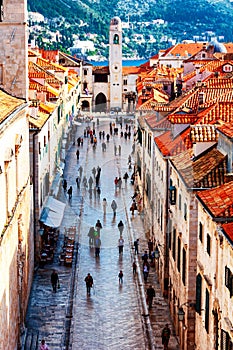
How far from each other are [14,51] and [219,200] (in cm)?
1626

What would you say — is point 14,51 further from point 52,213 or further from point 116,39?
point 116,39

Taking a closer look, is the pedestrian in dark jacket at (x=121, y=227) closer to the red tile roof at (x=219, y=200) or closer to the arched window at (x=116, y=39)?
the red tile roof at (x=219, y=200)

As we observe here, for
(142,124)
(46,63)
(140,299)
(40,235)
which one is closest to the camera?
(140,299)

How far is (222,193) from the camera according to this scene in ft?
85.8

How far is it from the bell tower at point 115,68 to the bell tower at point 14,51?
97.0 m

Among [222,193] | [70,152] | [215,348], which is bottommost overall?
[70,152]

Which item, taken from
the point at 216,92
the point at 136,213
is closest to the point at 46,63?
the point at 136,213

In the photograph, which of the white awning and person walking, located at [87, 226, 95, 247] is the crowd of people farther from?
the white awning

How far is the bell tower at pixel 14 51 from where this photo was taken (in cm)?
3822

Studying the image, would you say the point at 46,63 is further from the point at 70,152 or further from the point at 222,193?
the point at 222,193

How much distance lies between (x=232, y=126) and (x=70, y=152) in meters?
53.6

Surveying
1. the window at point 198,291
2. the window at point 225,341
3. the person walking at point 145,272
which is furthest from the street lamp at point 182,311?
the person walking at point 145,272

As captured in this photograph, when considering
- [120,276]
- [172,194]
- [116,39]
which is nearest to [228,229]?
[172,194]

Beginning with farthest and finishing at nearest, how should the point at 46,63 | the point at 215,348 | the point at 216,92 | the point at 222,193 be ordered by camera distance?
1. the point at 46,63
2. the point at 216,92
3. the point at 222,193
4. the point at 215,348
